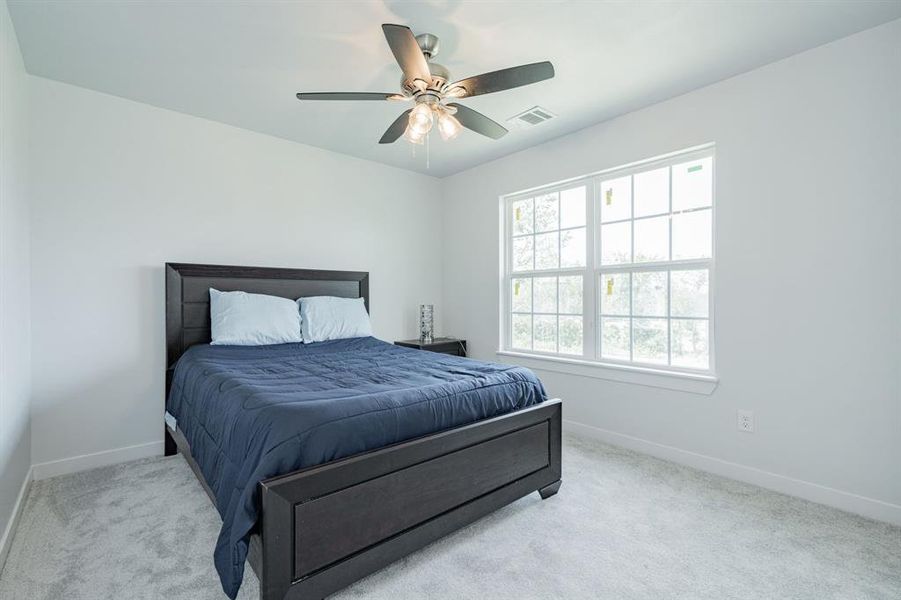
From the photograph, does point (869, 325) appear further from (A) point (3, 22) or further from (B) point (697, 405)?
(A) point (3, 22)

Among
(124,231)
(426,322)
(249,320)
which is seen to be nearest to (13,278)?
(124,231)

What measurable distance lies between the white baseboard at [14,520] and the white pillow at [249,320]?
1.19 meters

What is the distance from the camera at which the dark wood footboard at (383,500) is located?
1380 millimetres

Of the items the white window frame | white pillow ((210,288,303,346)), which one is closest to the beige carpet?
the white window frame

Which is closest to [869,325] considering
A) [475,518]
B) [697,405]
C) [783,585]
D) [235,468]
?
[697,405]

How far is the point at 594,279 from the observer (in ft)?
11.2

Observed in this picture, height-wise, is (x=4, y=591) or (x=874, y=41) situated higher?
(x=874, y=41)

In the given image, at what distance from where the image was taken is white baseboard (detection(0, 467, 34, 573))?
1787 millimetres

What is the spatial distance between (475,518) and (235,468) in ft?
3.47

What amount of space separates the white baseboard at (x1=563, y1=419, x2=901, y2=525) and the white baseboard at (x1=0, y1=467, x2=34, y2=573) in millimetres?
3411

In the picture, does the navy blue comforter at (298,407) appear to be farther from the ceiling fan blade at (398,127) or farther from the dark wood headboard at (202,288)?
the ceiling fan blade at (398,127)

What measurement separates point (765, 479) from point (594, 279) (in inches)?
66.5

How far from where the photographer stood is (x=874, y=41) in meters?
2.15

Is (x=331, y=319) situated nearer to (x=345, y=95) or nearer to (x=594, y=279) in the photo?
(x=345, y=95)
